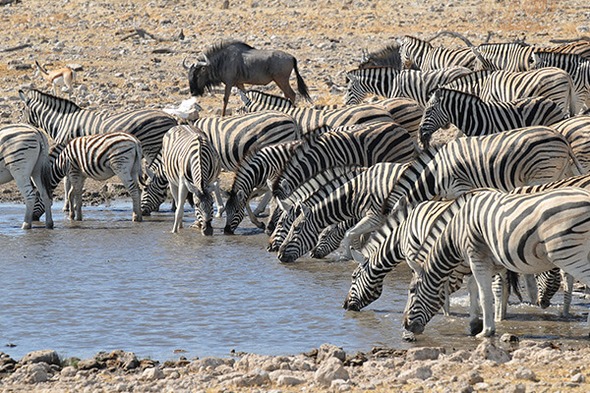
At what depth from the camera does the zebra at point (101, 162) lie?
12984mm

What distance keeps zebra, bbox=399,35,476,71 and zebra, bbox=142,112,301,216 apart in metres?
5.88

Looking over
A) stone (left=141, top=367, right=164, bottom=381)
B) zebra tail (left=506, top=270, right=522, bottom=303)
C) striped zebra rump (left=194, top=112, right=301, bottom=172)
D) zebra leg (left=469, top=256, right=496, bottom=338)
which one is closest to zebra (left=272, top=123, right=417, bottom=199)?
striped zebra rump (left=194, top=112, right=301, bottom=172)

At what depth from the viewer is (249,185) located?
12.4m

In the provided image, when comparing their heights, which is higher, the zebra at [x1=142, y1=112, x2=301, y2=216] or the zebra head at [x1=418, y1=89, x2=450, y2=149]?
the zebra head at [x1=418, y1=89, x2=450, y2=149]

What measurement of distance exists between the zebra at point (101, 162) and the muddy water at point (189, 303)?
90 cm

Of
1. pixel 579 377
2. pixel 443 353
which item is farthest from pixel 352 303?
pixel 579 377

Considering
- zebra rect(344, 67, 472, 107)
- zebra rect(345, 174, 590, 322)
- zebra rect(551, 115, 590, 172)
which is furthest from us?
zebra rect(344, 67, 472, 107)

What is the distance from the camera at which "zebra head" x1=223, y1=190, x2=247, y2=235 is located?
1227 cm

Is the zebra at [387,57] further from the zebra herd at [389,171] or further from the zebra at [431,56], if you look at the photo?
the zebra herd at [389,171]

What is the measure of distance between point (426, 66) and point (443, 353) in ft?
40.7

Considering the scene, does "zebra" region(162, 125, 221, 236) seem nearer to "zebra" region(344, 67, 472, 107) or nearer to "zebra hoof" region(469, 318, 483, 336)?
"zebra" region(344, 67, 472, 107)

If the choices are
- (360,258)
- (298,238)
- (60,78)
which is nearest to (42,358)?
(360,258)

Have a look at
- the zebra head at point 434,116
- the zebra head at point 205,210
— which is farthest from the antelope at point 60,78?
the zebra head at point 434,116

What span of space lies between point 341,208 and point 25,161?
3826 millimetres
